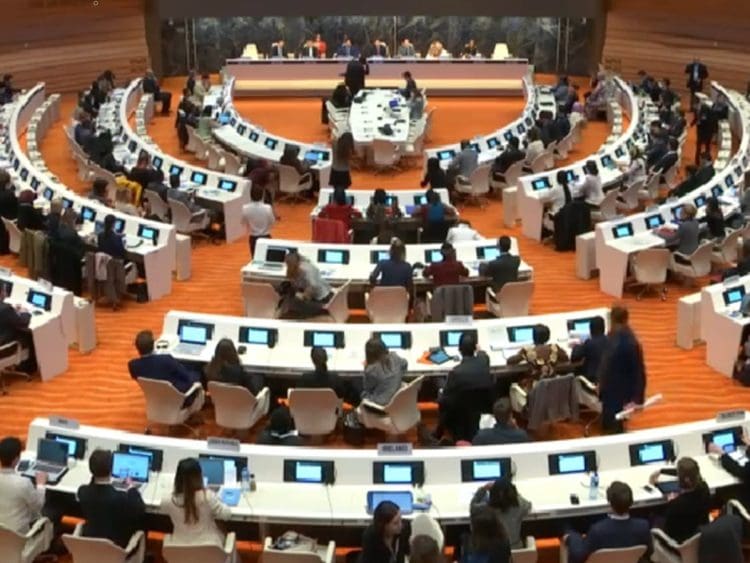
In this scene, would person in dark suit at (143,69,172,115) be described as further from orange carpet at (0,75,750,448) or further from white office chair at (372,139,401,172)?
white office chair at (372,139,401,172)

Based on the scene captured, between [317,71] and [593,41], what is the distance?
285 inches

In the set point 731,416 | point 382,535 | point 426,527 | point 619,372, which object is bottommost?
point 619,372

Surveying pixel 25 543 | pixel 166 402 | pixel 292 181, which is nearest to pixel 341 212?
pixel 292 181

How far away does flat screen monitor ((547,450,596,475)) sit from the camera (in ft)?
28.3

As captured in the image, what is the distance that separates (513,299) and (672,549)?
207 inches

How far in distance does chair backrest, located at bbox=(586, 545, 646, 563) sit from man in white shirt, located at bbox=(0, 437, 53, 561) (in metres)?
3.85

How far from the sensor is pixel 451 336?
36.4 feet

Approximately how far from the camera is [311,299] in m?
12.2

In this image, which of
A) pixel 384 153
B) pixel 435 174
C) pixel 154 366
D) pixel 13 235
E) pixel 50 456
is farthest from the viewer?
pixel 384 153

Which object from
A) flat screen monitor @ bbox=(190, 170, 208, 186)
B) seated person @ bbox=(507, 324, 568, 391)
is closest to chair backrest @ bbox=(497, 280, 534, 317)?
seated person @ bbox=(507, 324, 568, 391)

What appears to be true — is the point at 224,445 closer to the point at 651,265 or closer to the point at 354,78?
the point at 651,265

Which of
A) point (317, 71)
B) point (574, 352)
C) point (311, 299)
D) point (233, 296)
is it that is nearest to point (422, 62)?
point (317, 71)

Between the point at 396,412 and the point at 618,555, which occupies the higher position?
the point at 618,555

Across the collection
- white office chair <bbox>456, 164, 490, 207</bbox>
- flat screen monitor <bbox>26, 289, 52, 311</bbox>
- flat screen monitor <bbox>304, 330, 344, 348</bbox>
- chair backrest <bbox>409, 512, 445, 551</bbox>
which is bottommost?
white office chair <bbox>456, 164, 490, 207</bbox>
